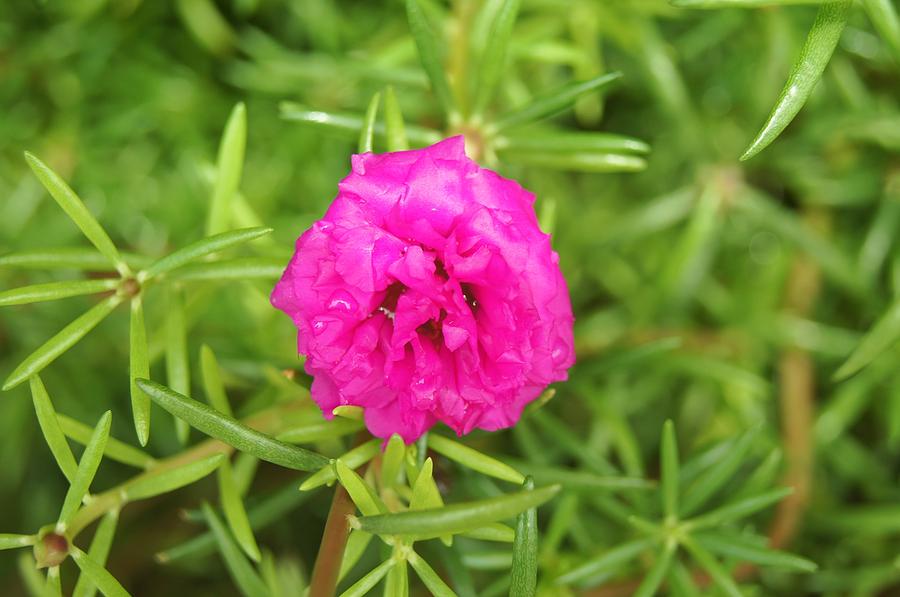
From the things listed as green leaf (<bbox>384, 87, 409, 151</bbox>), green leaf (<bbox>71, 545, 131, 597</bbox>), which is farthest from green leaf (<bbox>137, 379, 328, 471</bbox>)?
green leaf (<bbox>384, 87, 409, 151</bbox>)

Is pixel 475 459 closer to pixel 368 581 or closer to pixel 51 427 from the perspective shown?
pixel 368 581

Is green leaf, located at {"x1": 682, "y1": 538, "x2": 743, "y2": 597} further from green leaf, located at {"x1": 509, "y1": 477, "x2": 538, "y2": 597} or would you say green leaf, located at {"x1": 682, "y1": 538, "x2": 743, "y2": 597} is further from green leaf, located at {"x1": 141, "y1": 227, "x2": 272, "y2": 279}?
green leaf, located at {"x1": 141, "y1": 227, "x2": 272, "y2": 279}

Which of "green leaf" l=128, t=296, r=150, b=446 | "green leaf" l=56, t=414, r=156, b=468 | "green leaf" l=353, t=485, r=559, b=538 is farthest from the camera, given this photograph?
"green leaf" l=56, t=414, r=156, b=468

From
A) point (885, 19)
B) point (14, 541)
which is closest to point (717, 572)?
point (885, 19)

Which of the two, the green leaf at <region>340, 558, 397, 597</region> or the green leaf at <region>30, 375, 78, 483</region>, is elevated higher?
the green leaf at <region>30, 375, 78, 483</region>

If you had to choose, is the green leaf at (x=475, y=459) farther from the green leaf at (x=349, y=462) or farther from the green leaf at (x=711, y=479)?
the green leaf at (x=711, y=479)

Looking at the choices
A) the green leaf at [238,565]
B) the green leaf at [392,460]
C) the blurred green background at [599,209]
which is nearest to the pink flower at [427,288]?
the green leaf at [392,460]
